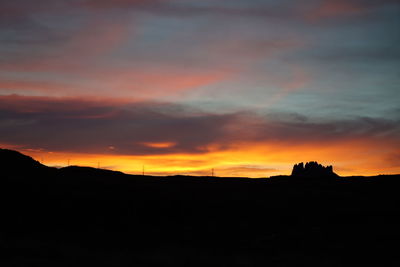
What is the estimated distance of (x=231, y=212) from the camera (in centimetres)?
4666

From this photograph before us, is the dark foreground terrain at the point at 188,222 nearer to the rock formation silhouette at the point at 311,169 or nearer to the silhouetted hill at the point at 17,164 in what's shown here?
the silhouetted hill at the point at 17,164

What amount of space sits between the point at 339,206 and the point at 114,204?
965 inches

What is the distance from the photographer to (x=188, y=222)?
142 ft

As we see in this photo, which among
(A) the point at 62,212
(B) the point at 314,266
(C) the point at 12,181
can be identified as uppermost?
(C) the point at 12,181

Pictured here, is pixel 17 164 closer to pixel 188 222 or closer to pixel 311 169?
pixel 188 222

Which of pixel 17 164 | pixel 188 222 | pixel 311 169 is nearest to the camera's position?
pixel 188 222

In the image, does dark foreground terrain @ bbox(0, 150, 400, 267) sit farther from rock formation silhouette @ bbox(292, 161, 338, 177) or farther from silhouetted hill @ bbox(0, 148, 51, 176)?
rock formation silhouette @ bbox(292, 161, 338, 177)

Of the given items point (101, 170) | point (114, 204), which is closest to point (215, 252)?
point (114, 204)

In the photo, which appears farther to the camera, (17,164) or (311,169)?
(311,169)

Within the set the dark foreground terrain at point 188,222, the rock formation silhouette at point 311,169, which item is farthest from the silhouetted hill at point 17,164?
the rock formation silhouette at point 311,169

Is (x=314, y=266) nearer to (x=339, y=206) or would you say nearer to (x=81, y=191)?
(x=339, y=206)

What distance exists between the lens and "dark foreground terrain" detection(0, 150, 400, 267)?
103 feet

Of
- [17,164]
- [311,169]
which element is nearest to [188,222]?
[17,164]

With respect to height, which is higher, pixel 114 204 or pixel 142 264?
pixel 114 204
